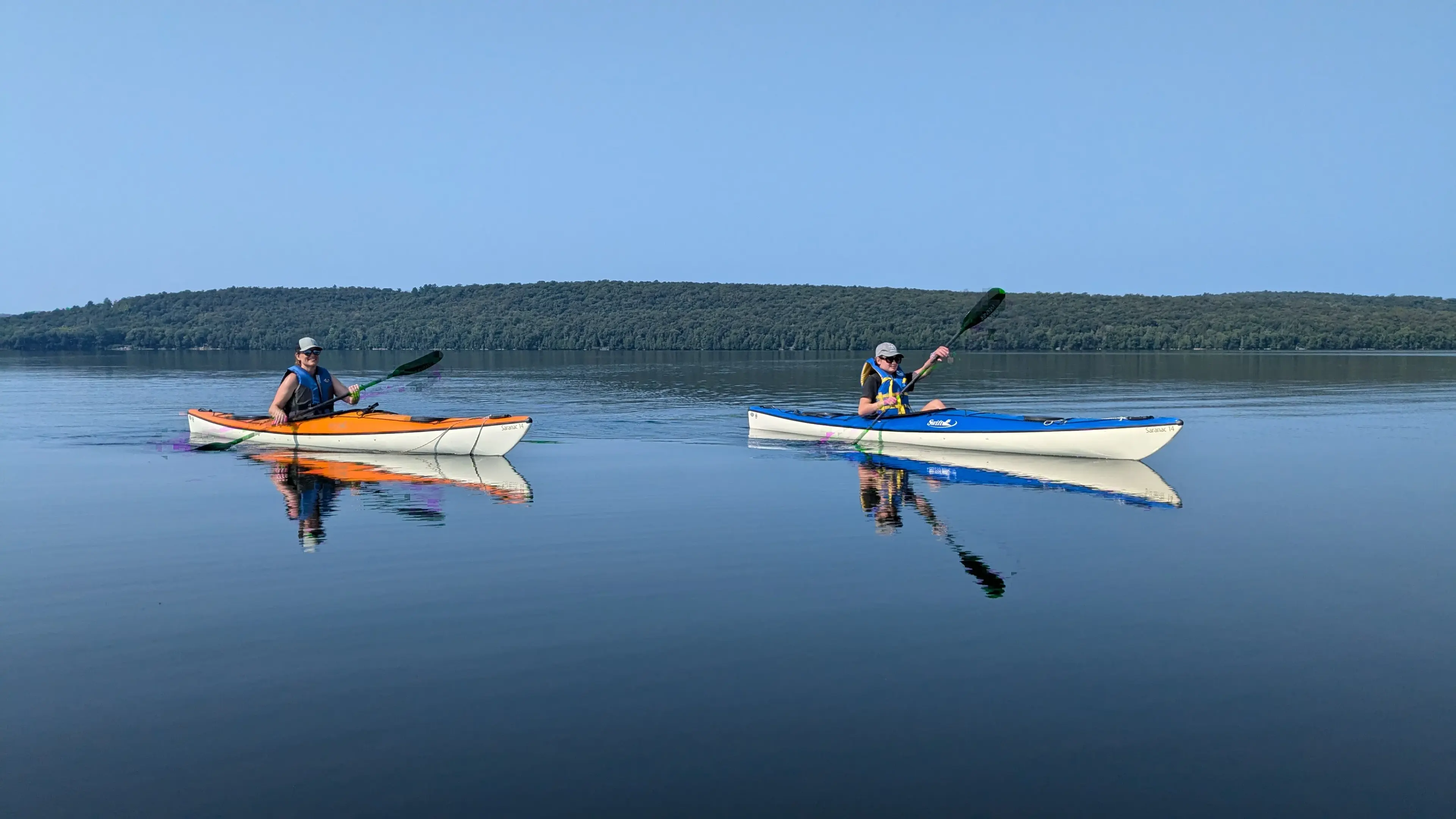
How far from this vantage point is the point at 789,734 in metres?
6.41

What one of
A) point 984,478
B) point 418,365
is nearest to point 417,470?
point 418,365

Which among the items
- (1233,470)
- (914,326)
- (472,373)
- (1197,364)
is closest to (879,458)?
(1233,470)

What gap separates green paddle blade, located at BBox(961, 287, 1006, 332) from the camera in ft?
74.4

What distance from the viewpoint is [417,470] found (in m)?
19.0

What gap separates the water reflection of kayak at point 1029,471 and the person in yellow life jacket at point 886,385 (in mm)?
741

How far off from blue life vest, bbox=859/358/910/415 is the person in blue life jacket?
31.3ft

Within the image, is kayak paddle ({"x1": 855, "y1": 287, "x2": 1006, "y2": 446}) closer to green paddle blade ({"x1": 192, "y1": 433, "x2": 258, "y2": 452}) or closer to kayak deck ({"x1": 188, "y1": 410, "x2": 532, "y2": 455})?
kayak deck ({"x1": 188, "y1": 410, "x2": 532, "y2": 455})

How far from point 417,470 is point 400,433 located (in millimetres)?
1786

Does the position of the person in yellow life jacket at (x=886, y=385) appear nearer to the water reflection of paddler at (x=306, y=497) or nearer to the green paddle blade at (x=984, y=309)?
the green paddle blade at (x=984, y=309)

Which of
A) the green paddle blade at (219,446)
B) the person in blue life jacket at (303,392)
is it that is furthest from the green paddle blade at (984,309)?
the green paddle blade at (219,446)

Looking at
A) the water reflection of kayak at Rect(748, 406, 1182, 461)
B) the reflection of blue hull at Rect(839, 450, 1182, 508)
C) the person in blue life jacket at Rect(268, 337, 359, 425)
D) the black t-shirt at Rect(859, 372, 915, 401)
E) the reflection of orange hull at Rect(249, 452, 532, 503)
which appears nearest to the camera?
the reflection of blue hull at Rect(839, 450, 1182, 508)

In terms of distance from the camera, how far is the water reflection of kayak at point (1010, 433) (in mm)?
19281

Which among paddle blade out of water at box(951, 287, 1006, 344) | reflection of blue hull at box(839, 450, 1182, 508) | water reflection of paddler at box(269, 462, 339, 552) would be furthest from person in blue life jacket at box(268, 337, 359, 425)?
paddle blade out of water at box(951, 287, 1006, 344)

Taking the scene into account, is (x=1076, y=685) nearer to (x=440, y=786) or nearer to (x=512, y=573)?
(x=440, y=786)
